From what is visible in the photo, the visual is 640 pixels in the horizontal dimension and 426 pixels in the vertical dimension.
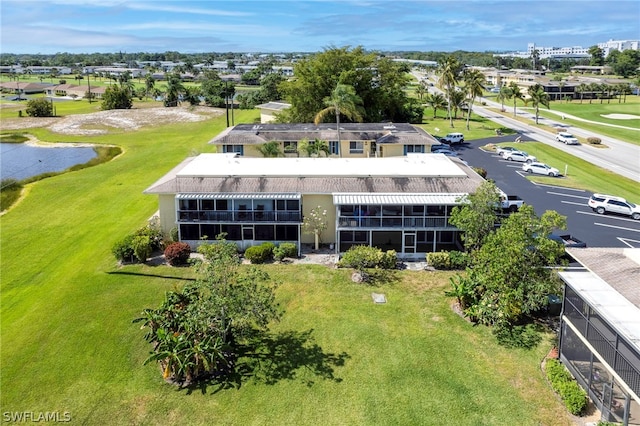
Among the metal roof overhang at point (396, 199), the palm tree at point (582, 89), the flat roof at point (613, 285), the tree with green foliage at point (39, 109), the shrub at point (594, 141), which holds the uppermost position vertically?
the palm tree at point (582, 89)

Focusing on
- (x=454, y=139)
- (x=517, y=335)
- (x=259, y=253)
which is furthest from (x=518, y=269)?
(x=454, y=139)

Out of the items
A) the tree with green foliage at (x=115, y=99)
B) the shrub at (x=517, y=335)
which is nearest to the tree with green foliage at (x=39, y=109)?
the tree with green foliage at (x=115, y=99)

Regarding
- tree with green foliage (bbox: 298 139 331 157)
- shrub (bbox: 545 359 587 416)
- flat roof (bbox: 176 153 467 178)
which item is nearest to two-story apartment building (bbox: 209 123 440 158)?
tree with green foliage (bbox: 298 139 331 157)

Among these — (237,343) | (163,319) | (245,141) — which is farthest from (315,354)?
(245,141)

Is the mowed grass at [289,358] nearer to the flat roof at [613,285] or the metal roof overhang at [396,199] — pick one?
the flat roof at [613,285]

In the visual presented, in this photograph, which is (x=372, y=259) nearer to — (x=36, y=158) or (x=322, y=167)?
(x=322, y=167)

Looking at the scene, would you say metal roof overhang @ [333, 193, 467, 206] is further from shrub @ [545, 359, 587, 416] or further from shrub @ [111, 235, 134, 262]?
shrub @ [111, 235, 134, 262]

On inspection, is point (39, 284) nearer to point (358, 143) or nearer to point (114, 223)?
point (114, 223)
